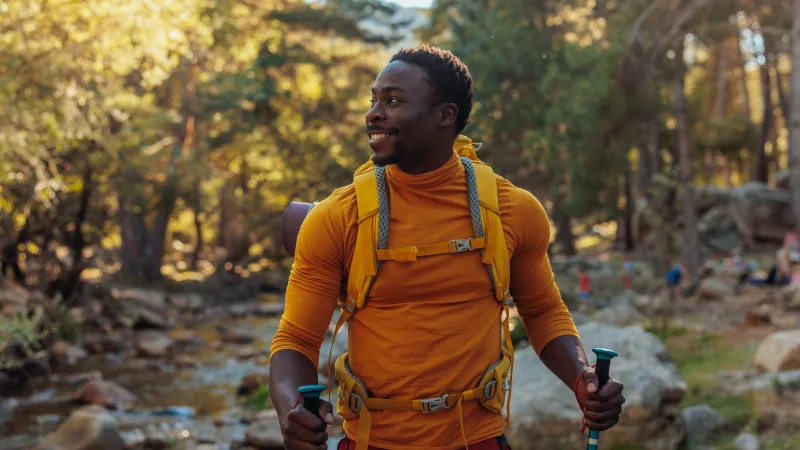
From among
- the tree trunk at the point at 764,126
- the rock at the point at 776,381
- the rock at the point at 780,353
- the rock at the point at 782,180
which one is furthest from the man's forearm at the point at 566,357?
the rock at the point at 782,180

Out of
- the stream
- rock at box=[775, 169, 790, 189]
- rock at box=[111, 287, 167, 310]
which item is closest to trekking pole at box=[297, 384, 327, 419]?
the stream

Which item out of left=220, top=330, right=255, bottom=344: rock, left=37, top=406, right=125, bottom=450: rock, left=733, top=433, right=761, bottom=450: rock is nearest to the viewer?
left=733, top=433, right=761, bottom=450: rock

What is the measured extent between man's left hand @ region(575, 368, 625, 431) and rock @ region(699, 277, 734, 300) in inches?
618

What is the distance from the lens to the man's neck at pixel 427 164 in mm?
2715

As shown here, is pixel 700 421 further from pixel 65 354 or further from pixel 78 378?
pixel 65 354

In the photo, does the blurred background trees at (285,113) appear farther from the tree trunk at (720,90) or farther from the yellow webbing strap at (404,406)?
the yellow webbing strap at (404,406)

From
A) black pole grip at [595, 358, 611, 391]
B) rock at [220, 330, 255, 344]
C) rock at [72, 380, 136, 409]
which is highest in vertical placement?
black pole grip at [595, 358, 611, 391]

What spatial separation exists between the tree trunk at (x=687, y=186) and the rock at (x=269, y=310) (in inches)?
396

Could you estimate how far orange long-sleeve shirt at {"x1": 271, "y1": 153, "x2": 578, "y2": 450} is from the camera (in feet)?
8.49

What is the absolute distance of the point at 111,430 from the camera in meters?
10.0

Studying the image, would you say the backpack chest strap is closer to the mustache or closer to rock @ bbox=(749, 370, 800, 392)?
the mustache

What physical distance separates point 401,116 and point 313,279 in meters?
0.55

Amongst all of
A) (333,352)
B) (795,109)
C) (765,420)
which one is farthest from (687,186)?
(765,420)

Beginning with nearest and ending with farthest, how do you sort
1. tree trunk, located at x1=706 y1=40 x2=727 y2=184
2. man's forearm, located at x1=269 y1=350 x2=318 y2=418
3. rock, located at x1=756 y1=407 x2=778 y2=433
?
man's forearm, located at x1=269 y1=350 x2=318 y2=418, rock, located at x1=756 y1=407 x2=778 y2=433, tree trunk, located at x1=706 y1=40 x2=727 y2=184
